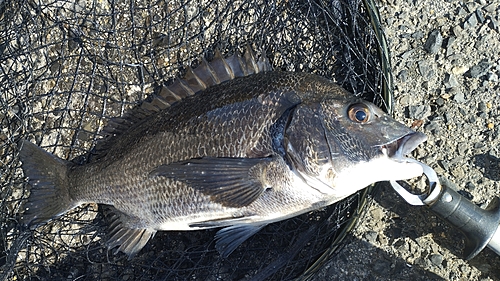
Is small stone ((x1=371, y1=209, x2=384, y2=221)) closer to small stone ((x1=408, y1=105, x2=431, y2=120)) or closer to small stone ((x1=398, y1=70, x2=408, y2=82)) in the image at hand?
small stone ((x1=408, y1=105, x2=431, y2=120))

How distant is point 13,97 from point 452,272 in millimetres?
2745

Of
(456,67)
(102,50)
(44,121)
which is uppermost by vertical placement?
(102,50)

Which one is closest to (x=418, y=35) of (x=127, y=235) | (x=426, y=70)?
(x=426, y=70)

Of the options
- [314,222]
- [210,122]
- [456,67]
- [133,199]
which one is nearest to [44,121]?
[133,199]

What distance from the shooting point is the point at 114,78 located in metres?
2.84

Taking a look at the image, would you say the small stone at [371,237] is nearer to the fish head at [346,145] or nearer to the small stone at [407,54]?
the fish head at [346,145]

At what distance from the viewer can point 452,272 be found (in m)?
2.59

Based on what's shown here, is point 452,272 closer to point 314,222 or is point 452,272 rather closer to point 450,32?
Result: point 314,222

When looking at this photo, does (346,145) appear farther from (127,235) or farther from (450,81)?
(127,235)

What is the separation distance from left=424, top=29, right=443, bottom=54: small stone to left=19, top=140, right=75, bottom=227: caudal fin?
2.19m

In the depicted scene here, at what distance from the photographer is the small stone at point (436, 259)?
2605mm

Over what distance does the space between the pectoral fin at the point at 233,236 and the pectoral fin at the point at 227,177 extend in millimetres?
249

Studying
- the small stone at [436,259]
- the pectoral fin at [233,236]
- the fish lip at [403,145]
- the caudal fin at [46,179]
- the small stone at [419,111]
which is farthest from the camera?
the small stone at [419,111]

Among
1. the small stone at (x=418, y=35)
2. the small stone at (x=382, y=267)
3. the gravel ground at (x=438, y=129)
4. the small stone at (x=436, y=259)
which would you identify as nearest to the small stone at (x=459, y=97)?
the gravel ground at (x=438, y=129)
